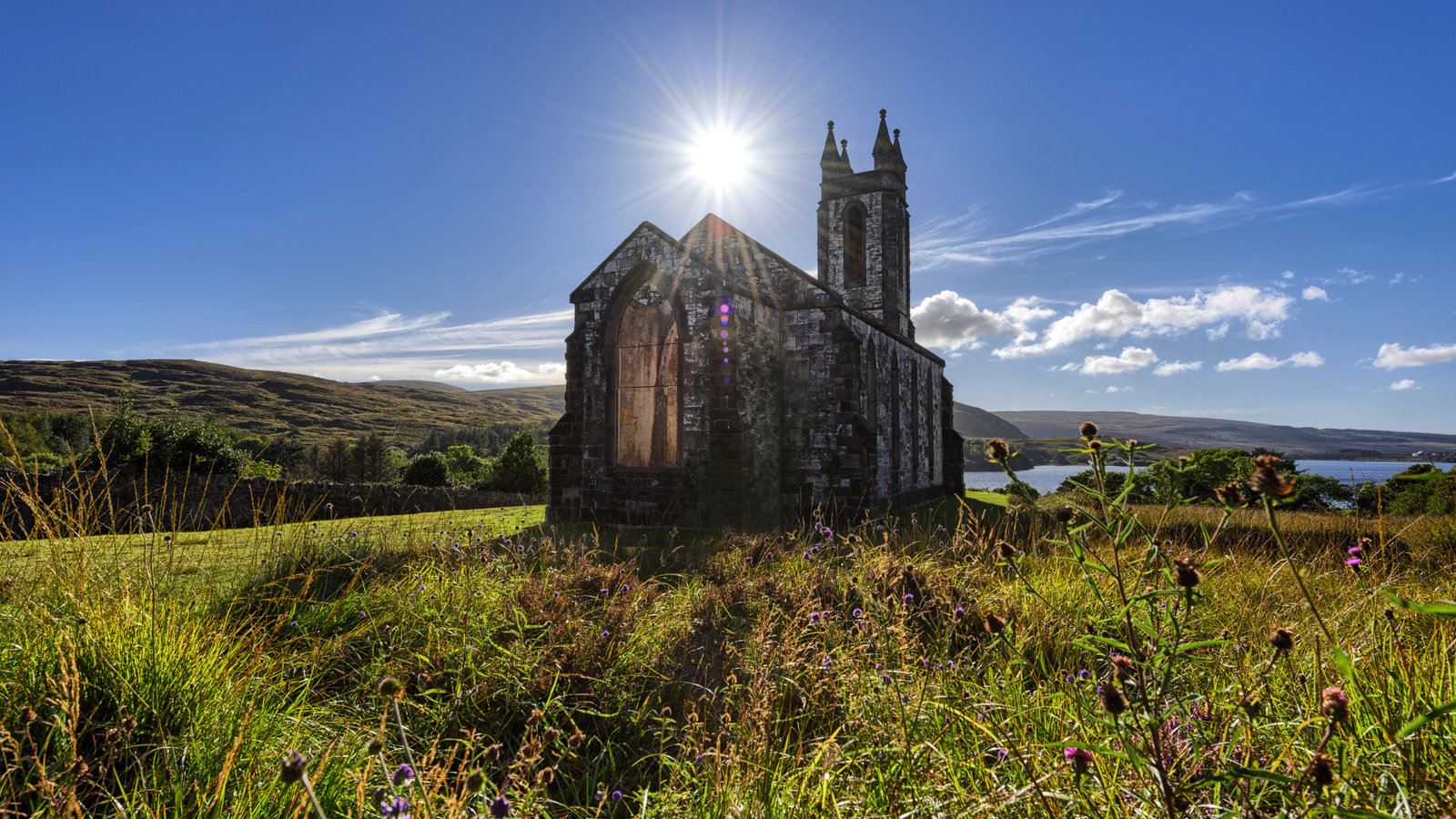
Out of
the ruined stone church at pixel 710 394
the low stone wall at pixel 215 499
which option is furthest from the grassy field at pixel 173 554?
the ruined stone church at pixel 710 394

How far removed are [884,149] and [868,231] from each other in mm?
2512

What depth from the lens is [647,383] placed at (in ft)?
43.2

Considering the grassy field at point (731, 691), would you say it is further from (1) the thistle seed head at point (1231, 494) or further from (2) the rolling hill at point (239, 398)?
(2) the rolling hill at point (239, 398)

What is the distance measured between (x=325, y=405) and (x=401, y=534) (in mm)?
142640

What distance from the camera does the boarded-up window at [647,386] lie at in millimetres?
13008

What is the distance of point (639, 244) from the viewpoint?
43.8 ft

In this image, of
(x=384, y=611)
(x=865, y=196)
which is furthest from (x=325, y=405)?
(x=384, y=611)

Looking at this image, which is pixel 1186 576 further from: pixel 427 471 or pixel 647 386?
pixel 427 471

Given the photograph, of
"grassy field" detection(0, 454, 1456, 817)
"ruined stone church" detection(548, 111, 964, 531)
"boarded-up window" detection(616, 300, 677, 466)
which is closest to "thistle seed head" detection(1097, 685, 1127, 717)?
"grassy field" detection(0, 454, 1456, 817)

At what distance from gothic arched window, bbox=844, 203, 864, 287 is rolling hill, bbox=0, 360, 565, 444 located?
93.3 meters

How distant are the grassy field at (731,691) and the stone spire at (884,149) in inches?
631

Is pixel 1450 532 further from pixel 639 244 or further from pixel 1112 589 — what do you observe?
pixel 639 244

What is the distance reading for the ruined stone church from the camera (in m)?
12.2

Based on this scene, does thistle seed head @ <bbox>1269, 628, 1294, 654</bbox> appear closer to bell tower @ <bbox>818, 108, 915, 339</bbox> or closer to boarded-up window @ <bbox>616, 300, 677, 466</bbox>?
boarded-up window @ <bbox>616, 300, 677, 466</bbox>
